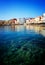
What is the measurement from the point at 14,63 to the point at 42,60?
93 cm

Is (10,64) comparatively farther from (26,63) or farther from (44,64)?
(44,64)

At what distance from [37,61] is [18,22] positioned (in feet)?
167

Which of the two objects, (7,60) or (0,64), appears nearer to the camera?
(0,64)

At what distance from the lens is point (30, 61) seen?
3617 millimetres

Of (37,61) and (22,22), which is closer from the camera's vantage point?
(37,61)

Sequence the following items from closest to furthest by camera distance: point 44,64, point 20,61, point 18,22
Result: point 44,64 → point 20,61 → point 18,22

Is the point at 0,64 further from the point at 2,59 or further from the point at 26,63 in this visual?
the point at 26,63

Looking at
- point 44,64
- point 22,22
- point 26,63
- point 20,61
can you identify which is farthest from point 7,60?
point 22,22

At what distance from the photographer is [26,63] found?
346 cm

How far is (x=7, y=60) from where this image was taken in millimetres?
3697

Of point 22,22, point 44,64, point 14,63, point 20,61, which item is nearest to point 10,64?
point 14,63

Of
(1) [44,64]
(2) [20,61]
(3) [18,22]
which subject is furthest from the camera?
(3) [18,22]

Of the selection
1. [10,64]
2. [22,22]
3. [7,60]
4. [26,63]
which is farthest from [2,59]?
[22,22]

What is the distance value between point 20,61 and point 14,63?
0.23 meters
